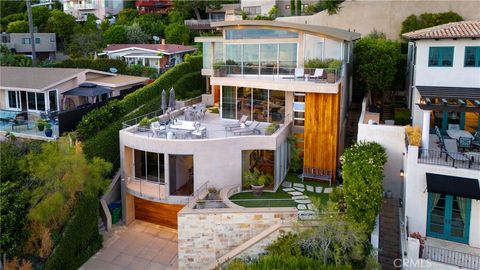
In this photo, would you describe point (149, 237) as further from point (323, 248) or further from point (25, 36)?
point (25, 36)

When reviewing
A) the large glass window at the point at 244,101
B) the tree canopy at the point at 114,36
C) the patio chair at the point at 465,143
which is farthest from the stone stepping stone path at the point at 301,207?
the tree canopy at the point at 114,36

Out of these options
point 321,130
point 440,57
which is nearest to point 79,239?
point 321,130

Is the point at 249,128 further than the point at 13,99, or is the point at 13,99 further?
the point at 13,99

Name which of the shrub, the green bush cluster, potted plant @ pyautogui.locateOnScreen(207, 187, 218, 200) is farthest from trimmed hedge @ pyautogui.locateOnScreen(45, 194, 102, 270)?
the green bush cluster

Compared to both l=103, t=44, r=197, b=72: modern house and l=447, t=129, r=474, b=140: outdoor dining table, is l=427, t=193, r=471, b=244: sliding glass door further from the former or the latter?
l=103, t=44, r=197, b=72: modern house

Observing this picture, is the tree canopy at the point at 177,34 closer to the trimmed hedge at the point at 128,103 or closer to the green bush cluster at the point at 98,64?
the green bush cluster at the point at 98,64

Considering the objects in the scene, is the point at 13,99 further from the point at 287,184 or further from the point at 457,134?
the point at 457,134

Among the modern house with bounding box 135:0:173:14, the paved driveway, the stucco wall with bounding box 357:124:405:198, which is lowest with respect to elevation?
the paved driveway
